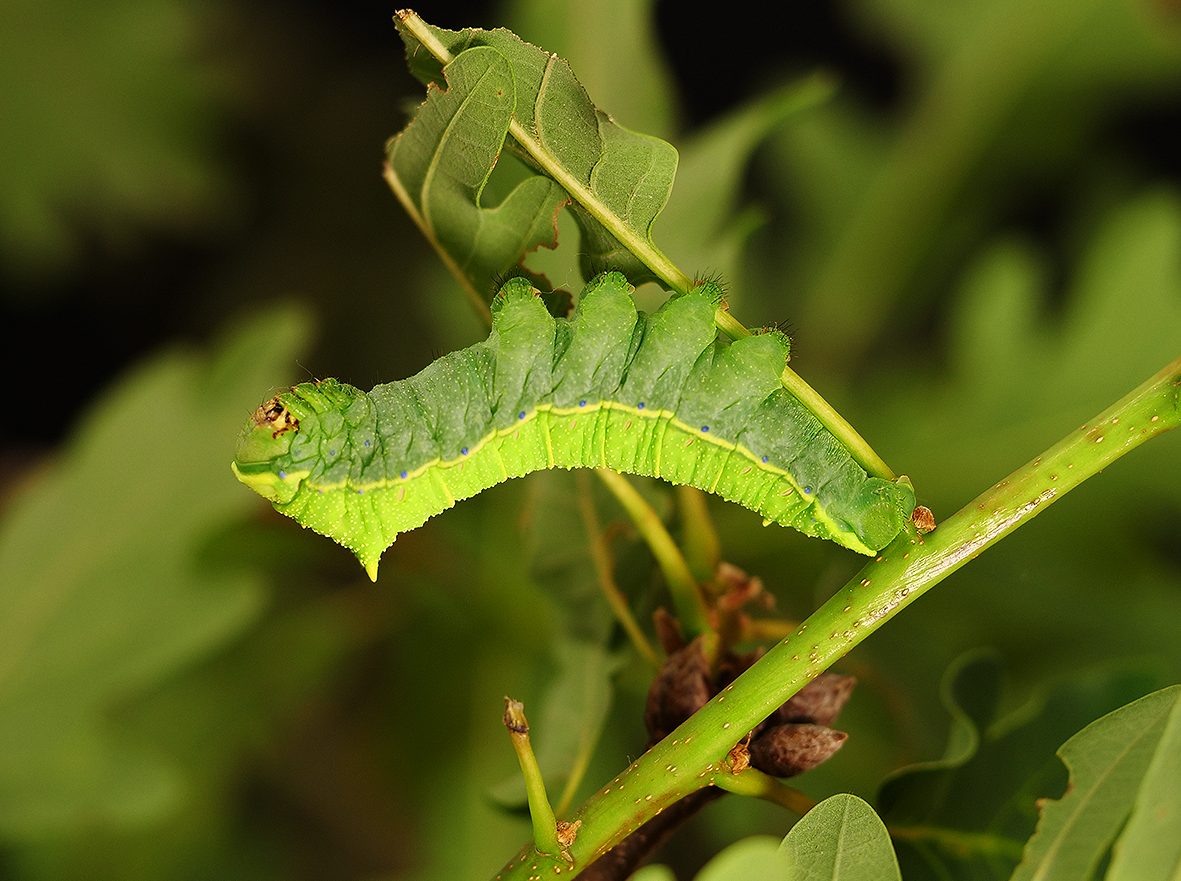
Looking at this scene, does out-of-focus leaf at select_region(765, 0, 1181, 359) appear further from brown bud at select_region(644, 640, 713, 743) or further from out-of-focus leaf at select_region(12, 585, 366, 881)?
brown bud at select_region(644, 640, 713, 743)

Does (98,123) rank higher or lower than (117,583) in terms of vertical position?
higher

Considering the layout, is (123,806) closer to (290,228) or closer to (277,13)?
(290,228)

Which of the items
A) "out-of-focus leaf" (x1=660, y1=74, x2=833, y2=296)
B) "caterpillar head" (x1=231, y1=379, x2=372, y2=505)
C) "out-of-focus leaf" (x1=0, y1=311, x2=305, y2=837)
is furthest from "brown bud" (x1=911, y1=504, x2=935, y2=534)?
"out-of-focus leaf" (x1=0, y1=311, x2=305, y2=837)

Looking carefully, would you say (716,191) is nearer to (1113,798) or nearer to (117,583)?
(1113,798)

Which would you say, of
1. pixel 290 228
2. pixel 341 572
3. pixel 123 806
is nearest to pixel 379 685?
pixel 341 572

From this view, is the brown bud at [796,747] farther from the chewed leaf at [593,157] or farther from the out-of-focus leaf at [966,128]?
the out-of-focus leaf at [966,128]

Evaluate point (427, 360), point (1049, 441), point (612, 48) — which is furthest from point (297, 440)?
point (427, 360)
